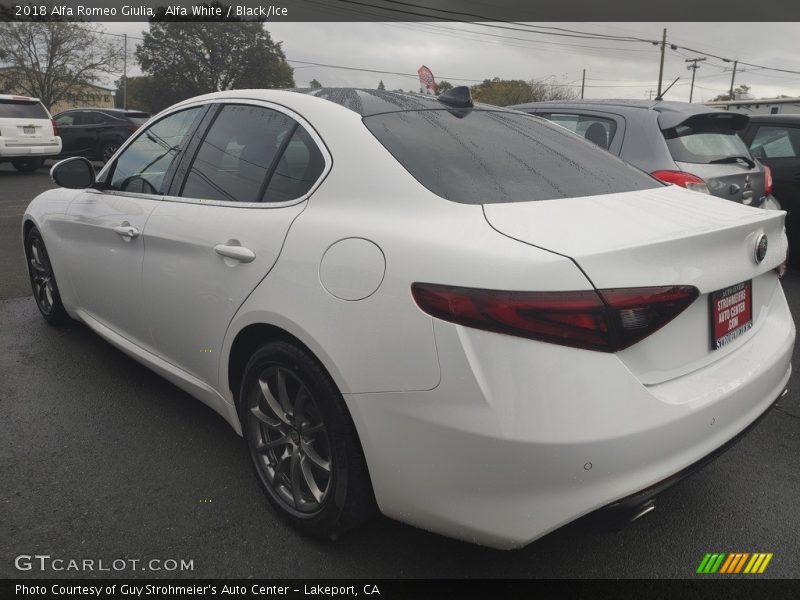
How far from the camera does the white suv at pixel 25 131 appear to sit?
14758mm

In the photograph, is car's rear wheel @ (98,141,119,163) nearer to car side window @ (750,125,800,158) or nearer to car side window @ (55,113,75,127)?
car side window @ (55,113,75,127)

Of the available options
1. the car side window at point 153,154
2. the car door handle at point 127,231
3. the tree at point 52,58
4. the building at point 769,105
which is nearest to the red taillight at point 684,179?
the car side window at point 153,154

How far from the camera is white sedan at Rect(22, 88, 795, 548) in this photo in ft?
5.45

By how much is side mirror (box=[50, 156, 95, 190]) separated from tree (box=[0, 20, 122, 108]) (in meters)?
41.9

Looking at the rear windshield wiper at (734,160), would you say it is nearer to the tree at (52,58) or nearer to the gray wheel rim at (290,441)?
the gray wheel rim at (290,441)

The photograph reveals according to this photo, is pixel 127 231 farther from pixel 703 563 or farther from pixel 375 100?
pixel 703 563

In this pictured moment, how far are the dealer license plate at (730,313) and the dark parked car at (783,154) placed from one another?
5.27 m

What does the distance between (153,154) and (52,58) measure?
149 feet

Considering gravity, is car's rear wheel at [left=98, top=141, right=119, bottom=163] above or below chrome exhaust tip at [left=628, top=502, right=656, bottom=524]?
above

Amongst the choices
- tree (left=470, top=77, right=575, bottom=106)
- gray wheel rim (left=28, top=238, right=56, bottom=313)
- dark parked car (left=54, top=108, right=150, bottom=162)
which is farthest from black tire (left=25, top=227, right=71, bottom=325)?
tree (left=470, top=77, right=575, bottom=106)

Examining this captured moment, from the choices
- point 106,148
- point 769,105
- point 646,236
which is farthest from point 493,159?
point 769,105

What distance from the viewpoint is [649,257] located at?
5.75 ft

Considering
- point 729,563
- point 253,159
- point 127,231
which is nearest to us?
point 729,563

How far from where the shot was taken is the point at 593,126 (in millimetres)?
5375
